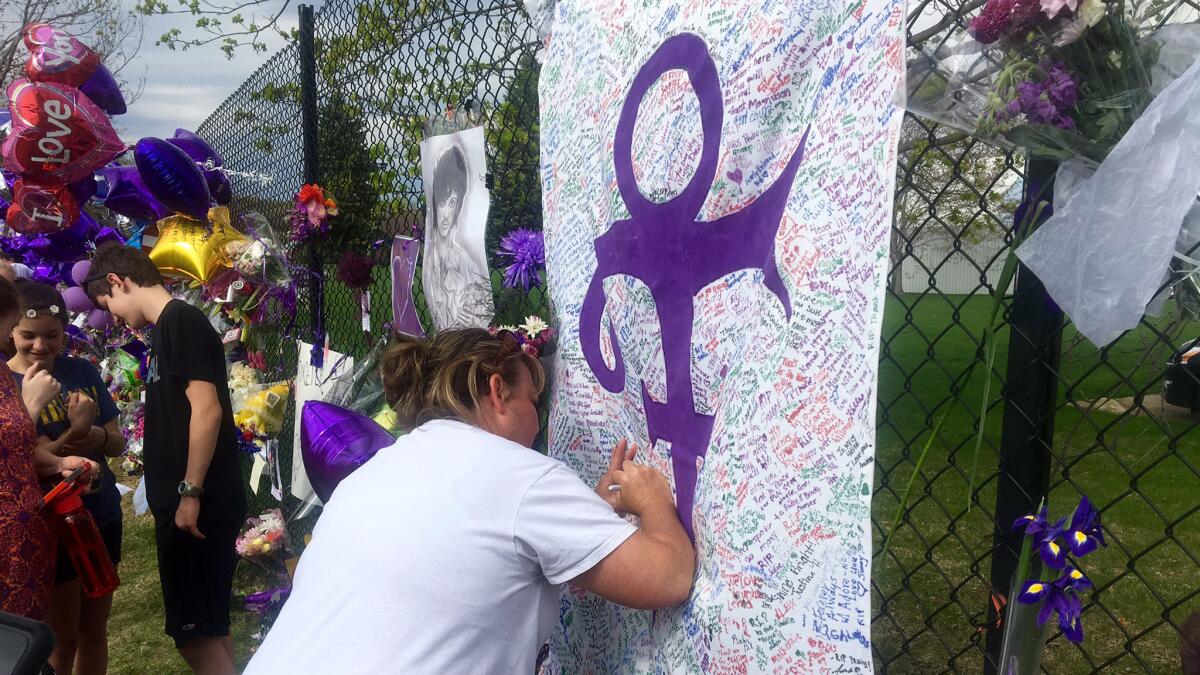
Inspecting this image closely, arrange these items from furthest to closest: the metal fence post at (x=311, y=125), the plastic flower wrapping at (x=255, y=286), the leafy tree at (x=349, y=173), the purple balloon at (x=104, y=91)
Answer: the purple balloon at (x=104, y=91) < the plastic flower wrapping at (x=255, y=286) < the metal fence post at (x=311, y=125) < the leafy tree at (x=349, y=173)

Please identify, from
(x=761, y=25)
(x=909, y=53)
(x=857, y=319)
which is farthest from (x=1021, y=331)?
(x=761, y=25)

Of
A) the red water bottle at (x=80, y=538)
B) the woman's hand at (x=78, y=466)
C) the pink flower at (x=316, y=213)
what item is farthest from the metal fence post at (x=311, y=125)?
the red water bottle at (x=80, y=538)

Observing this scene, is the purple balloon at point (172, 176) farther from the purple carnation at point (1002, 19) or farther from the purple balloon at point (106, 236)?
the purple carnation at point (1002, 19)

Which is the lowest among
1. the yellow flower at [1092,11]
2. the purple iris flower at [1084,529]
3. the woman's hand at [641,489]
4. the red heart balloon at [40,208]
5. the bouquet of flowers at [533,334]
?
the woman's hand at [641,489]

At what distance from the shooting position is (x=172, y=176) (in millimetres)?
4438

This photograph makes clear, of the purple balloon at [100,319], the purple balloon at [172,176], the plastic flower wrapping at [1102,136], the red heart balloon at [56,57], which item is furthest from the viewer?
the purple balloon at [100,319]

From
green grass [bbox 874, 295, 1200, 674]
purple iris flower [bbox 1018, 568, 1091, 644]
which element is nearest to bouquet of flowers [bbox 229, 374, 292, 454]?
green grass [bbox 874, 295, 1200, 674]

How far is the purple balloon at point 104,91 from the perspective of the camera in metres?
5.25

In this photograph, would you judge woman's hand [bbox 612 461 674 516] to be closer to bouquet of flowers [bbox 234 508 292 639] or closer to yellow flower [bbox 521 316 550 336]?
yellow flower [bbox 521 316 550 336]

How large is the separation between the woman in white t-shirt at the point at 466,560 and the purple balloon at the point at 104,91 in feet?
15.5

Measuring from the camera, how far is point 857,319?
45.3 inches

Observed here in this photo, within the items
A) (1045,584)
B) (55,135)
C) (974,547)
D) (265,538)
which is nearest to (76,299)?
(55,135)

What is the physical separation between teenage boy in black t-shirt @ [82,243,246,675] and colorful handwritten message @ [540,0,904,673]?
1.86 metres

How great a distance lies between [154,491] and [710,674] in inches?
101
